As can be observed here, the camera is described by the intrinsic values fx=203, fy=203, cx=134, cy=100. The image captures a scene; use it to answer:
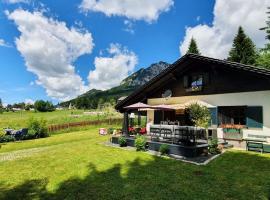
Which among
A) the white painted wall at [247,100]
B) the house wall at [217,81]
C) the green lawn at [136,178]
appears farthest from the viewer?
the house wall at [217,81]

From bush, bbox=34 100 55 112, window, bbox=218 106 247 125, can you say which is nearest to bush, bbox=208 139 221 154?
window, bbox=218 106 247 125

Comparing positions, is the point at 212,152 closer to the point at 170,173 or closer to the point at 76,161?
the point at 170,173

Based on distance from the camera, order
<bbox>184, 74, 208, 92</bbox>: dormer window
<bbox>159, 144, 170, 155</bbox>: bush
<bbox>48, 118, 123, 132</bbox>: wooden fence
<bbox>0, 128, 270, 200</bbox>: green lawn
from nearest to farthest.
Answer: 1. <bbox>0, 128, 270, 200</bbox>: green lawn
2. <bbox>159, 144, 170, 155</bbox>: bush
3. <bbox>184, 74, 208, 92</bbox>: dormer window
4. <bbox>48, 118, 123, 132</bbox>: wooden fence

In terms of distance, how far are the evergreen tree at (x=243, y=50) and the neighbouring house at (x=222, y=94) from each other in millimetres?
28427

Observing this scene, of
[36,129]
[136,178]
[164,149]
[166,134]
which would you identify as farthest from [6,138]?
[136,178]

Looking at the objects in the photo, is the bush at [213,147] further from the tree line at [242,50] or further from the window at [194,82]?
the tree line at [242,50]

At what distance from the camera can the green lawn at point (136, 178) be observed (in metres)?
6.65

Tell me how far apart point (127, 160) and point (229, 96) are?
853 cm

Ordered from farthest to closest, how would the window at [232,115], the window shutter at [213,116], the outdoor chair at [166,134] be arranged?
the window shutter at [213,116], the window at [232,115], the outdoor chair at [166,134]

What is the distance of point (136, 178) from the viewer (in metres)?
8.07

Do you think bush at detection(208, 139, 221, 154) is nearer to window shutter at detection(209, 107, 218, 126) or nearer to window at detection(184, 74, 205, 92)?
window shutter at detection(209, 107, 218, 126)

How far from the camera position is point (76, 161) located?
1102 centimetres

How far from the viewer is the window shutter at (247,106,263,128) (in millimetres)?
12773

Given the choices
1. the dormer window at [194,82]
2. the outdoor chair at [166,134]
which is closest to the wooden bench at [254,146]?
the outdoor chair at [166,134]
